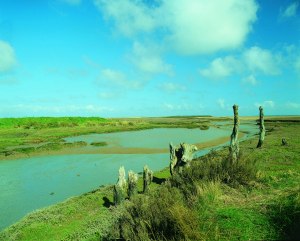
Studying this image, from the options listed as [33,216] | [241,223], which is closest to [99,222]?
[33,216]

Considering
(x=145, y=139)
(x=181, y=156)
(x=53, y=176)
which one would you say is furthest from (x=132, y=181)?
(x=145, y=139)

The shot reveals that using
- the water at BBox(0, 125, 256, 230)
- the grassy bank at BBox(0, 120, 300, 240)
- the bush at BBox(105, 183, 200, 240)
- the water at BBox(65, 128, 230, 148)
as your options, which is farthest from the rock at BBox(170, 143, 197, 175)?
the water at BBox(65, 128, 230, 148)

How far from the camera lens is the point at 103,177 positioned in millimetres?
24109

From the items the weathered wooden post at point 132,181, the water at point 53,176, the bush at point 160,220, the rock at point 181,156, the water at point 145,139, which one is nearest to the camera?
the bush at point 160,220

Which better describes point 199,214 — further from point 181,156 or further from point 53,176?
point 53,176

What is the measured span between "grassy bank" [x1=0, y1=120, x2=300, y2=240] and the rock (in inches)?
242

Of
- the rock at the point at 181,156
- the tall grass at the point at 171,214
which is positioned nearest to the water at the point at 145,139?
the rock at the point at 181,156

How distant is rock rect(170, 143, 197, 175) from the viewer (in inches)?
779

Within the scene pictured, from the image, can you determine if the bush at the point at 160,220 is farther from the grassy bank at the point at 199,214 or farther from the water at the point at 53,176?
the water at the point at 53,176

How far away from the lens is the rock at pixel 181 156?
19.8 meters

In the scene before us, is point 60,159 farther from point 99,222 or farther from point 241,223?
point 241,223

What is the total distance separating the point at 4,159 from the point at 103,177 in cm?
1582

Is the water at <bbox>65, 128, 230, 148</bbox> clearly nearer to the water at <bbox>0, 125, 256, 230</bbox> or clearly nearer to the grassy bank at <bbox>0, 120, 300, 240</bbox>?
the water at <bbox>0, 125, 256, 230</bbox>

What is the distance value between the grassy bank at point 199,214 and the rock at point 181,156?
6154 mm
